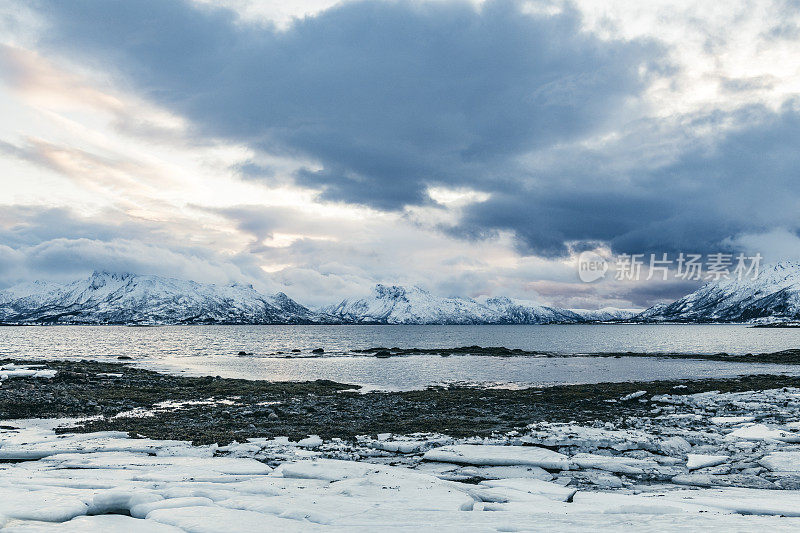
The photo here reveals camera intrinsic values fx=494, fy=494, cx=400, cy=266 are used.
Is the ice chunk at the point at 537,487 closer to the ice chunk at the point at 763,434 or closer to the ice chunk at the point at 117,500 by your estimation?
the ice chunk at the point at 117,500

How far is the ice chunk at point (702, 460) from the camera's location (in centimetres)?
1552

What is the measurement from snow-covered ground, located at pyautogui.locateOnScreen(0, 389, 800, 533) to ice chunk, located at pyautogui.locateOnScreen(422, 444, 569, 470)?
0.05 m

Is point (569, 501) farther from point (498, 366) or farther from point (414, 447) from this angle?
point (498, 366)

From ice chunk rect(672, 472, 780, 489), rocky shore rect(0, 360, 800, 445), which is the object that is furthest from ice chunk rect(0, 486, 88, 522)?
ice chunk rect(672, 472, 780, 489)

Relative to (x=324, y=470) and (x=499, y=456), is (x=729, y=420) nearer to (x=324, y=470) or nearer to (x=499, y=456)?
(x=499, y=456)

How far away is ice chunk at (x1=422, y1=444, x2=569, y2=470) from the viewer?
15844 millimetres

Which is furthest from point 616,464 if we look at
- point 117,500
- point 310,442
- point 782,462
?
point 117,500

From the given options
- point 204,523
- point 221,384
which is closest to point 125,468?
point 204,523

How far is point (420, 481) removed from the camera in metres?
13.3

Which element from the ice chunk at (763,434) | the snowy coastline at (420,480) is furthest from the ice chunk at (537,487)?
the ice chunk at (763,434)

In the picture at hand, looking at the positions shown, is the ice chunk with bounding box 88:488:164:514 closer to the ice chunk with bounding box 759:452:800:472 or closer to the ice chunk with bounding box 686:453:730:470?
the ice chunk with bounding box 686:453:730:470

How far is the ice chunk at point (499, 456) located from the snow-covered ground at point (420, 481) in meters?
0.05

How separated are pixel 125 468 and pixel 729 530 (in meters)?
15.3

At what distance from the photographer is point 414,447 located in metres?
18.2
